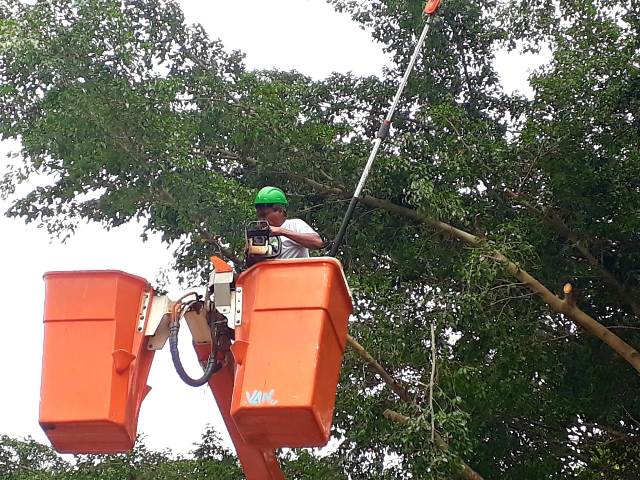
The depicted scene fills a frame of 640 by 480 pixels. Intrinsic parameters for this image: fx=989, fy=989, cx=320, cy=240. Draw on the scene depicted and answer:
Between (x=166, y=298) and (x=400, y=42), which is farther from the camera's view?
(x=400, y=42)

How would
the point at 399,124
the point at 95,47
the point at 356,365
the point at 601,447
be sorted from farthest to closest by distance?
the point at 399,124 → the point at 601,447 → the point at 95,47 → the point at 356,365

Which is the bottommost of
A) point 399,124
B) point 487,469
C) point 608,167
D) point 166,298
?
point 166,298

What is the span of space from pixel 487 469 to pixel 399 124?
3324mm

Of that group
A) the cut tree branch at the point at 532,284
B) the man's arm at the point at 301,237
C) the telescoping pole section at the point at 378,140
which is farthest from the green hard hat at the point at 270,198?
the cut tree branch at the point at 532,284

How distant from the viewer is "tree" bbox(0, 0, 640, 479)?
694 cm

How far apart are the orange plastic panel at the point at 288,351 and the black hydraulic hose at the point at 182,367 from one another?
0.24 m

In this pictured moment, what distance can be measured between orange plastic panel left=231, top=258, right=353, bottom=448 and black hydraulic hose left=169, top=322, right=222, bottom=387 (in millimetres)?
238

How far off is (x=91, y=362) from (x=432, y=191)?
13.9 feet

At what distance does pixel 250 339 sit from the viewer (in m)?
3.21

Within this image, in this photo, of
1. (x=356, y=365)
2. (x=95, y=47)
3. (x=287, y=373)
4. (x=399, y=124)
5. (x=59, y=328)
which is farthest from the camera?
(x=399, y=124)

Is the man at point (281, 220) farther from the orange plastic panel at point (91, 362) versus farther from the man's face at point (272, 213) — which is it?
the orange plastic panel at point (91, 362)

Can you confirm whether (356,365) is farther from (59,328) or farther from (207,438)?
(59,328)

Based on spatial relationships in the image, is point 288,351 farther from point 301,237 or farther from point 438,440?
point 438,440

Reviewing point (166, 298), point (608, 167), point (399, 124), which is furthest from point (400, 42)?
point (166, 298)
